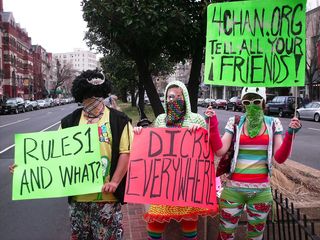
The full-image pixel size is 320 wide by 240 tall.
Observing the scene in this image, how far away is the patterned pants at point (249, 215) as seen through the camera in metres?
3.30

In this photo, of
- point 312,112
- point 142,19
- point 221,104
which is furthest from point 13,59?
point 142,19

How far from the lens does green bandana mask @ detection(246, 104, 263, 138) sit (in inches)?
132

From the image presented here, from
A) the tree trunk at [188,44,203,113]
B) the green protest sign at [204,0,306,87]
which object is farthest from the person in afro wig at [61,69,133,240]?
the tree trunk at [188,44,203,113]

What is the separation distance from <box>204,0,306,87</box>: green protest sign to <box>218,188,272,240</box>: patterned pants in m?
0.95

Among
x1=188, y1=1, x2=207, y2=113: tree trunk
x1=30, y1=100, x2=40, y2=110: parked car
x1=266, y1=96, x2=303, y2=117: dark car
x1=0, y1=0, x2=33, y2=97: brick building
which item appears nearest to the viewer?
x1=188, y1=1, x2=207, y2=113: tree trunk

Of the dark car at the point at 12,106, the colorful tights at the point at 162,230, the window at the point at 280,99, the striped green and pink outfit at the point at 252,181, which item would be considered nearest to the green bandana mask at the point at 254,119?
the striped green and pink outfit at the point at 252,181

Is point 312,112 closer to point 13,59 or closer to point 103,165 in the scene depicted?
point 103,165

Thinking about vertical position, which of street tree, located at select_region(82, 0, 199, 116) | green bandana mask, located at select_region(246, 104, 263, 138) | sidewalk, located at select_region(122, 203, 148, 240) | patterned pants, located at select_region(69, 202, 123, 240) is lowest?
sidewalk, located at select_region(122, 203, 148, 240)

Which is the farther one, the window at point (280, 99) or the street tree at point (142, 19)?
the window at point (280, 99)

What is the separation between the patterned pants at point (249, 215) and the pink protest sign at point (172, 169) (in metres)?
0.11

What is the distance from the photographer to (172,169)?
3.39 metres

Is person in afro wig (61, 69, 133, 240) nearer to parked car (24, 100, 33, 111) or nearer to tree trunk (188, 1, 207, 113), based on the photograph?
tree trunk (188, 1, 207, 113)

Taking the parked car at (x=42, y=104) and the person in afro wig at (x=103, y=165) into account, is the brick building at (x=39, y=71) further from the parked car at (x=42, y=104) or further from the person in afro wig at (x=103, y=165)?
the person in afro wig at (x=103, y=165)

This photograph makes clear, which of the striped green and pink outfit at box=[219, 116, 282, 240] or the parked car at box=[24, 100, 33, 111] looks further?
the parked car at box=[24, 100, 33, 111]
